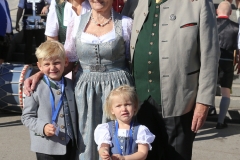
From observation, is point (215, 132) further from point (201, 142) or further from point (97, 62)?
point (97, 62)

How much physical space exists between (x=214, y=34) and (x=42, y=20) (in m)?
5.74

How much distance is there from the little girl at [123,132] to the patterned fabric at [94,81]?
0.38ft

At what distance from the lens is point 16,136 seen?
556 cm

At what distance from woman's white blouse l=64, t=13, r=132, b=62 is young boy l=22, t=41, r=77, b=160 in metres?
0.15

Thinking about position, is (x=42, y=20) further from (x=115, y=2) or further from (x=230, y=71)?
(x=115, y=2)

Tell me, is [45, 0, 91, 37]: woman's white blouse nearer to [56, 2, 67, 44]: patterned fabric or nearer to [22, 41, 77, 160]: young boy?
[56, 2, 67, 44]: patterned fabric

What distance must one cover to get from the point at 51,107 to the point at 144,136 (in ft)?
1.91

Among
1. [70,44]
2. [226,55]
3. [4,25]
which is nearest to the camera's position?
[70,44]

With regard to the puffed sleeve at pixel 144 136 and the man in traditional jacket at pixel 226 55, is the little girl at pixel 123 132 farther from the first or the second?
the man in traditional jacket at pixel 226 55

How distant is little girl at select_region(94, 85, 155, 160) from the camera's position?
9.29 ft

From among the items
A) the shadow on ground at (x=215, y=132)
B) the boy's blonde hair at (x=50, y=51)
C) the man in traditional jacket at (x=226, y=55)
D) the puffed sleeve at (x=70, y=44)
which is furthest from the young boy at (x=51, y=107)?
the man in traditional jacket at (x=226, y=55)

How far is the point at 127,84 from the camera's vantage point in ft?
9.86

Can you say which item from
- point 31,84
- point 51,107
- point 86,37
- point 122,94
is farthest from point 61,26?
point 122,94

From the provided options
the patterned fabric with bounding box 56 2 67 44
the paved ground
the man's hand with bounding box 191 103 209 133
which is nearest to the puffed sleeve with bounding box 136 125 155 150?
the man's hand with bounding box 191 103 209 133
